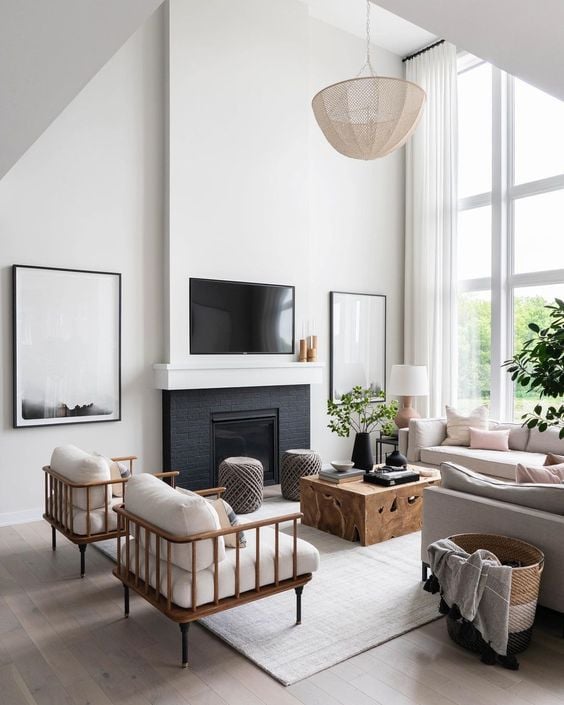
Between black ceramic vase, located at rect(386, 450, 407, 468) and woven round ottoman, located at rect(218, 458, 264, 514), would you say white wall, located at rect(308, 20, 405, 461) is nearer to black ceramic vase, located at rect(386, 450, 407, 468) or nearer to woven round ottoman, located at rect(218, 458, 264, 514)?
woven round ottoman, located at rect(218, 458, 264, 514)

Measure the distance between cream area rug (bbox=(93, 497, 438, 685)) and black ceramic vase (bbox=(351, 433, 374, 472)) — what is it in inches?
30.6

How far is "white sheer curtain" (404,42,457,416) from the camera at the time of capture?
729 cm

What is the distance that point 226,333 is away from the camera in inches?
238

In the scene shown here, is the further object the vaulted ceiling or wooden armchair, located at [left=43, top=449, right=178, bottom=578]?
wooden armchair, located at [left=43, top=449, right=178, bottom=578]

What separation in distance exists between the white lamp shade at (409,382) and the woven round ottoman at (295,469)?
1.42 m

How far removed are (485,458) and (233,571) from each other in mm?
3651

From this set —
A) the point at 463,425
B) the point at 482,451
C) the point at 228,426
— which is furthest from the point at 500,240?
the point at 228,426

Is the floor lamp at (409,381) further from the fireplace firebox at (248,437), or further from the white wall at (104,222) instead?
the white wall at (104,222)

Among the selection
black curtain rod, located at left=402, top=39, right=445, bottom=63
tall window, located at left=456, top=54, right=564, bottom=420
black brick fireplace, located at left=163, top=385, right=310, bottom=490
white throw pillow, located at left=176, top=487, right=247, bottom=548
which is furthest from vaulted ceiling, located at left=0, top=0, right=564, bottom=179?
black curtain rod, located at left=402, top=39, right=445, bottom=63

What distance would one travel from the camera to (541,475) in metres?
3.45

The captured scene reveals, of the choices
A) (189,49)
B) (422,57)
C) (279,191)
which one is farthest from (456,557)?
(422,57)

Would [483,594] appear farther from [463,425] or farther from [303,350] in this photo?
[303,350]

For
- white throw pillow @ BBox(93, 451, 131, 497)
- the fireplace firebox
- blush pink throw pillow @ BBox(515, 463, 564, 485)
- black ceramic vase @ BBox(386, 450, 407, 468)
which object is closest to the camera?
blush pink throw pillow @ BBox(515, 463, 564, 485)

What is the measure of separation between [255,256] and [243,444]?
1.96 meters
